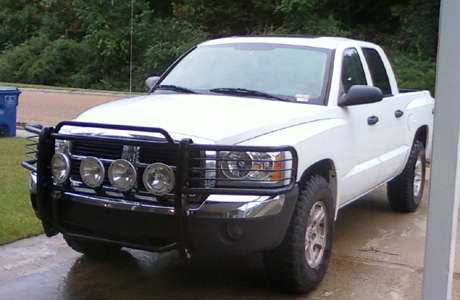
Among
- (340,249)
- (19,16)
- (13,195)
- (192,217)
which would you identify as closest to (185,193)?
(192,217)

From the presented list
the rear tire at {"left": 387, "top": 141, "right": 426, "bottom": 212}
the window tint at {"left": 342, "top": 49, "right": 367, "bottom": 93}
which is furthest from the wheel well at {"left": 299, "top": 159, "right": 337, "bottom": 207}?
the rear tire at {"left": 387, "top": 141, "right": 426, "bottom": 212}

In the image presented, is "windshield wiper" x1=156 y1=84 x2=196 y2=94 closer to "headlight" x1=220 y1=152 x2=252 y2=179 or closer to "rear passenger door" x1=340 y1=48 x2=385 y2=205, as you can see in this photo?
"rear passenger door" x1=340 y1=48 x2=385 y2=205

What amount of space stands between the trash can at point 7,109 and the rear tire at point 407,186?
6814 mm

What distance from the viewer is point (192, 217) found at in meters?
3.99

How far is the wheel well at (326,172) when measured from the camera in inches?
184

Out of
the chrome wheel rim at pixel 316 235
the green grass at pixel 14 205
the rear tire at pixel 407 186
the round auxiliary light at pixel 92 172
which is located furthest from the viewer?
the rear tire at pixel 407 186

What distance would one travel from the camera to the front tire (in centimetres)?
438

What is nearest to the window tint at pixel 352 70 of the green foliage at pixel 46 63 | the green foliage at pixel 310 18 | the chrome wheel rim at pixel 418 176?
the chrome wheel rim at pixel 418 176

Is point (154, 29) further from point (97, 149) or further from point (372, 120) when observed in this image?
point (97, 149)

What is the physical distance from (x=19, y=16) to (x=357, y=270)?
3377cm

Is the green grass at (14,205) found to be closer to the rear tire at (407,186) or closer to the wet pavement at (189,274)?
the wet pavement at (189,274)

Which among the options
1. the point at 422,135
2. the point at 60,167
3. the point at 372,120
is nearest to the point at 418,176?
the point at 422,135

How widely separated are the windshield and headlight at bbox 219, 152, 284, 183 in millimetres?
1150

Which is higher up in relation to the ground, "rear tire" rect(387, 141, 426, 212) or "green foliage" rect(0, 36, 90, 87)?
"green foliage" rect(0, 36, 90, 87)
